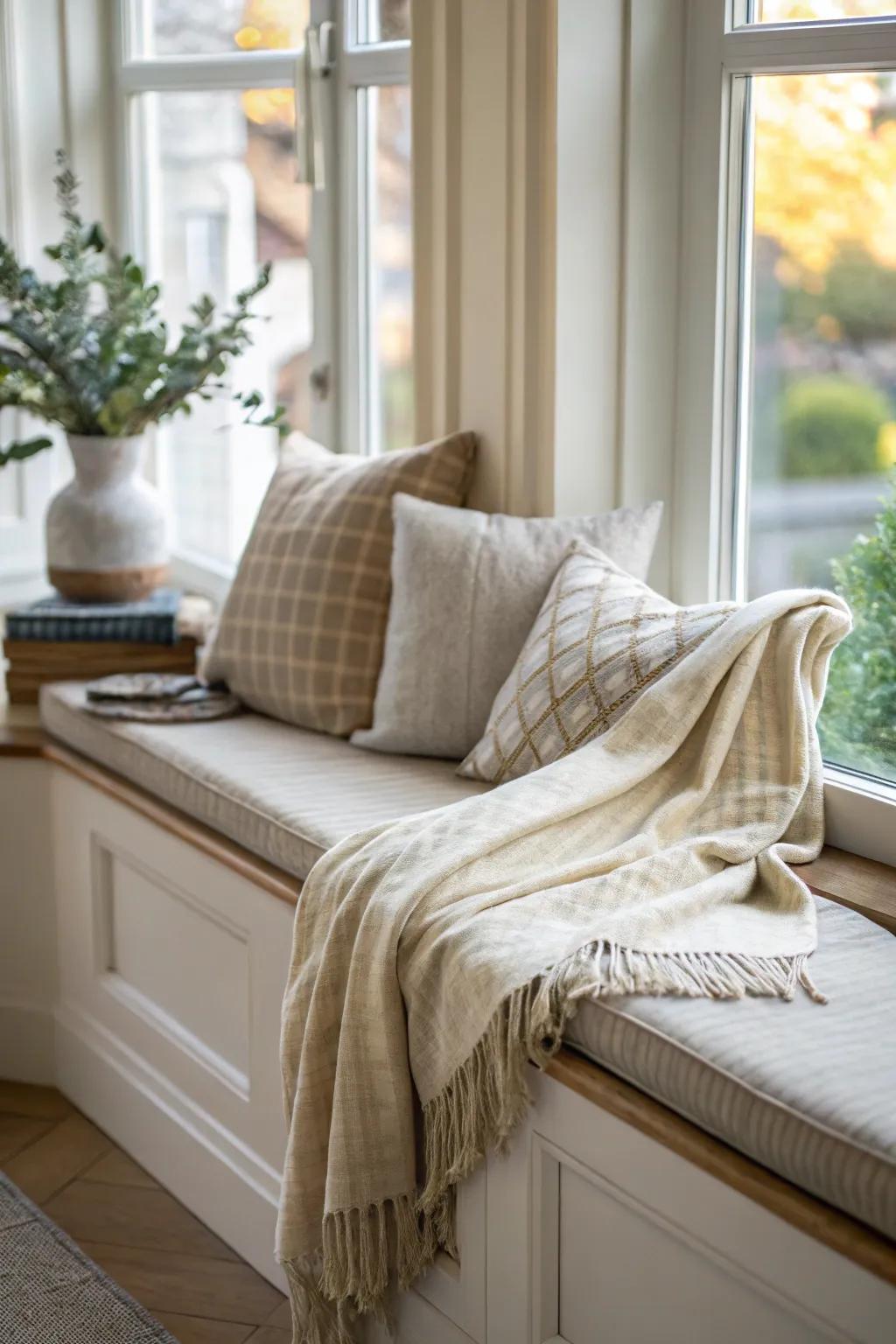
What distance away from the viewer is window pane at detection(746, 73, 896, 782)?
73.1 inches

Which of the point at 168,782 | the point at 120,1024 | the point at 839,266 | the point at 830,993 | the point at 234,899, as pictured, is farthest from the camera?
the point at 120,1024

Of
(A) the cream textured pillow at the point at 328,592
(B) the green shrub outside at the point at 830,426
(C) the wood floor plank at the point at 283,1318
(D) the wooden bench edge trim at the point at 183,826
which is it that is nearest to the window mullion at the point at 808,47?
(B) the green shrub outside at the point at 830,426

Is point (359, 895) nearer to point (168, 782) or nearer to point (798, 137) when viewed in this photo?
point (168, 782)

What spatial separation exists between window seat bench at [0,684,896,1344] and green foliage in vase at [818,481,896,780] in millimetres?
221

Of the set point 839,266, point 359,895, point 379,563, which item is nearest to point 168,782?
point 379,563

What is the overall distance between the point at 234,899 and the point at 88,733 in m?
0.53

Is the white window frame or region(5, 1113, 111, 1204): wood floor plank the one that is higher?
the white window frame

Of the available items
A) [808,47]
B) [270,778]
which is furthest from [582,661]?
[808,47]

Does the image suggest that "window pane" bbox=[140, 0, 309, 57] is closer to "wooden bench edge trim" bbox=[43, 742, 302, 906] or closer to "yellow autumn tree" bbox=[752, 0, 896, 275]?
"yellow autumn tree" bbox=[752, 0, 896, 275]

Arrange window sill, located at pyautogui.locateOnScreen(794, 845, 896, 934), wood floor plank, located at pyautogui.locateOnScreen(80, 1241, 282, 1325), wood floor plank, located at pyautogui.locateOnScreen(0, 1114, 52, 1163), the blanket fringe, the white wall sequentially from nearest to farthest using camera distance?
the blanket fringe → window sill, located at pyautogui.locateOnScreen(794, 845, 896, 934) → wood floor plank, located at pyautogui.locateOnScreen(80, 1241, 282, 1325) → the white wall → wood floor plank, located at pyautogui.locateOnScreen(0, 1114, 52, 1163)

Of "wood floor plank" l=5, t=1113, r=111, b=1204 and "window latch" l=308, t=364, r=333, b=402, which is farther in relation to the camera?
"window latch" l=308, t=364, r=333, b=402

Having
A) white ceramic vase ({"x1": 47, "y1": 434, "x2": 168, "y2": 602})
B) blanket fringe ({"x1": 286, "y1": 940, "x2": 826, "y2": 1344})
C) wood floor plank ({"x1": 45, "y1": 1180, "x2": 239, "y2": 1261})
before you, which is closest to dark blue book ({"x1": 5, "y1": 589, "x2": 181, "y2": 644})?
white ceramic vase ({"x1": 47, "y1": 434, "x2": 168, "y2": 602})

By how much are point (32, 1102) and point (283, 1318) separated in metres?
0.82

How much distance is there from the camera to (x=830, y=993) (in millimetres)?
1415
